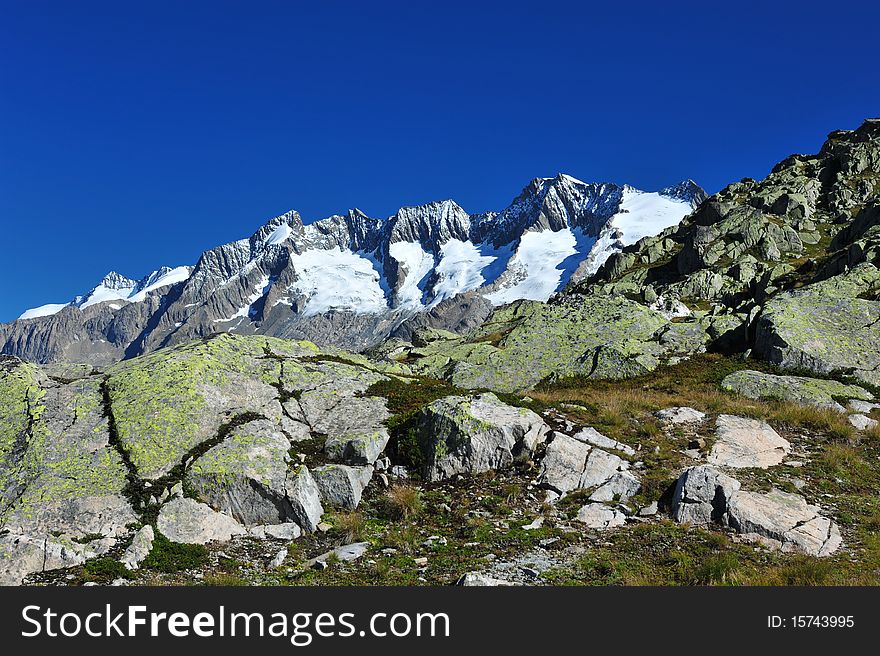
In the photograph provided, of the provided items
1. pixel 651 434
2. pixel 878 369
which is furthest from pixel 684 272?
pixel 651 434

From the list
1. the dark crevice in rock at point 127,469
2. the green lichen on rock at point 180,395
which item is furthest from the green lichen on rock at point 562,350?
the dark crevice in rock at point 127,469

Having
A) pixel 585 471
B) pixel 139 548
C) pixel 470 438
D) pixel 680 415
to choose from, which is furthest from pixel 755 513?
pixel 139 548

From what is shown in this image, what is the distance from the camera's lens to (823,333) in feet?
81.6

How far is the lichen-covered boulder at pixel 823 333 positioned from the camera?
2314 centimetres

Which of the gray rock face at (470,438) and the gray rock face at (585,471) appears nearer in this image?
the gray rock face at (585,471)

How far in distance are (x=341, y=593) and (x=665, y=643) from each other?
Result: 5.72m

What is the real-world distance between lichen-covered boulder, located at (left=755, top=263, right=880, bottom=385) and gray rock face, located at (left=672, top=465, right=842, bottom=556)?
44.0ft

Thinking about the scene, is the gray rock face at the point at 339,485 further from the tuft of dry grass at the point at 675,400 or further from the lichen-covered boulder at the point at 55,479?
the tuft of dry grass at the point at 675,400

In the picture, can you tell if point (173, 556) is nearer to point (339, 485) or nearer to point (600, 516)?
point (339, 485)

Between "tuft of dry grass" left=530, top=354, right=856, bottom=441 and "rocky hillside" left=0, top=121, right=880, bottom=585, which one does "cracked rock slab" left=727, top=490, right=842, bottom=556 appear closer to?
"rocky hillside" left=0, top=121, right=880, bottom=585

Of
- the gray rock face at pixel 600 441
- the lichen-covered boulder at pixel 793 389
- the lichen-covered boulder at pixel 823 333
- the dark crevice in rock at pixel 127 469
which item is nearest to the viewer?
the dark crevice in rock at pixel 127 469

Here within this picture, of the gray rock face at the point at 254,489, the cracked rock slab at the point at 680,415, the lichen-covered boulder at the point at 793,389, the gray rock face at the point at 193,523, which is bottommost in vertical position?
the gray rock face at the point at 193,523

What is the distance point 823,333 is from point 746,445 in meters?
13.0

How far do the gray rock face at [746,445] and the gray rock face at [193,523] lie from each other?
46.9 ft
